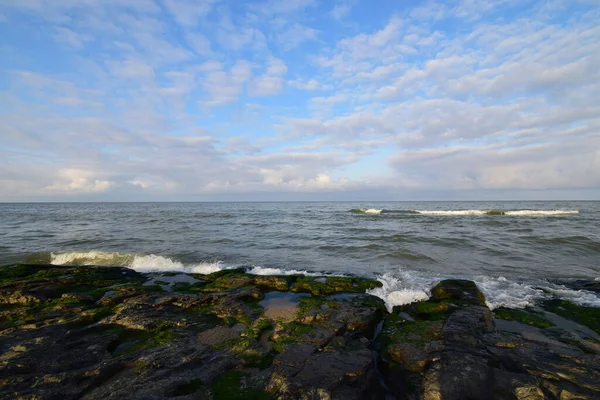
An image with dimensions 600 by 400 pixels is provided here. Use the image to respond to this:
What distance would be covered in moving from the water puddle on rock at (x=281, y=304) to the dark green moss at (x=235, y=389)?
8.88 ft

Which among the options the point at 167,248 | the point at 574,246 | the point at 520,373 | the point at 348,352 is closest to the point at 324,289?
the point at 348,352

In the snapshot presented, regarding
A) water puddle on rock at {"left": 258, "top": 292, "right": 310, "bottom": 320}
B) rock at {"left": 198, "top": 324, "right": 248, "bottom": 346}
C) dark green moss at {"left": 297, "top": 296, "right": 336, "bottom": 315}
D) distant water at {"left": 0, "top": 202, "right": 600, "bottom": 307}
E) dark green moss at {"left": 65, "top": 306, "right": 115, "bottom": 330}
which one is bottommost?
distant water at {"left": 0, "top": 202, "right": 600, "bottom": 307}

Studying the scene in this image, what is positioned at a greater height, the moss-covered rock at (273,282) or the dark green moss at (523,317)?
the moss-covered rock at (273,282)

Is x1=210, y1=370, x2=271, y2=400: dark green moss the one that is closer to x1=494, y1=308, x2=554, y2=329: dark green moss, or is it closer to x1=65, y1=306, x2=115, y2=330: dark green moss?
x1=65, y1=306, x2=115, y2=330: dark green moss

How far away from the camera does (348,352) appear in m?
5.93

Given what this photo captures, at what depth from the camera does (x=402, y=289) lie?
10.5 metres

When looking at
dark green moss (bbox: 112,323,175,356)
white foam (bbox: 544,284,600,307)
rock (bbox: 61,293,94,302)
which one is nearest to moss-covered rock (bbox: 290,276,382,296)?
dark green moss (bbox: 112,323,175,356)

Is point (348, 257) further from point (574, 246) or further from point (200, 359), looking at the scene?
point (574, 246)

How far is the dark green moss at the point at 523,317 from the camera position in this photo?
24.6ft

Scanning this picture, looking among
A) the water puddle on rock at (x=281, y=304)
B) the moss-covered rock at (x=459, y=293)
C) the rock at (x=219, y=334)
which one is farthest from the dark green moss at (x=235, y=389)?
the moss-covered rock at (x=459, y=293)

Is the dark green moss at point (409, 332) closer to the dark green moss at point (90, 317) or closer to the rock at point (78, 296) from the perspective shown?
the dark green moss at point (90, 317)

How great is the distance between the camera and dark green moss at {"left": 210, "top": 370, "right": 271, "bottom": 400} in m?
4.70

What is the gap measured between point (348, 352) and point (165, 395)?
144 inches

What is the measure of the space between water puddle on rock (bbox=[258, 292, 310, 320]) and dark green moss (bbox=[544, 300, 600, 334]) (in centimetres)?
808
